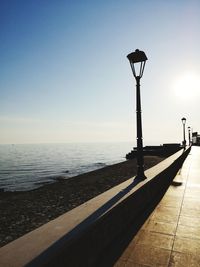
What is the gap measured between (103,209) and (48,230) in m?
1.04

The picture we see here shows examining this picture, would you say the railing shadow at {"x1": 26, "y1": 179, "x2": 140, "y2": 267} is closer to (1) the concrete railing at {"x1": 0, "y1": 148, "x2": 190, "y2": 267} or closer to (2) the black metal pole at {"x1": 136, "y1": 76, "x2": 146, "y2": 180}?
(1) the concrete railing at {"x1": 0, "y1": 148, "x2": 190, "y2": 267}

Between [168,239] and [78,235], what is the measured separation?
2.26 metres

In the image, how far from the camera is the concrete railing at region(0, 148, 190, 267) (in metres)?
2.02

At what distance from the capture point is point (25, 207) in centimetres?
1388

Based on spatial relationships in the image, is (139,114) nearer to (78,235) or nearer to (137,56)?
(137,56)

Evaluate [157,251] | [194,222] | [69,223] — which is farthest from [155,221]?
[69,223]

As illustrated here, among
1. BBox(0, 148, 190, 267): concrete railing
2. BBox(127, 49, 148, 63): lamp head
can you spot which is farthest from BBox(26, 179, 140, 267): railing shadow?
BBox(127, 49, 148, 63): lamp head

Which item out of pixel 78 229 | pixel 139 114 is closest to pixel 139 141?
pixel 139 114

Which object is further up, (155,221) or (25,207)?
(155,221)

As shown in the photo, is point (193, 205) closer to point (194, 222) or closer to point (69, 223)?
point (194, 222)

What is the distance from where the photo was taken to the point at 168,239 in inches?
156

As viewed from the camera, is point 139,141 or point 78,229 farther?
point 139,141

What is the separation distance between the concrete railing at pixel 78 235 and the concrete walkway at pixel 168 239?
41cm

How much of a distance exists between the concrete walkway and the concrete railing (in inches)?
16.3
